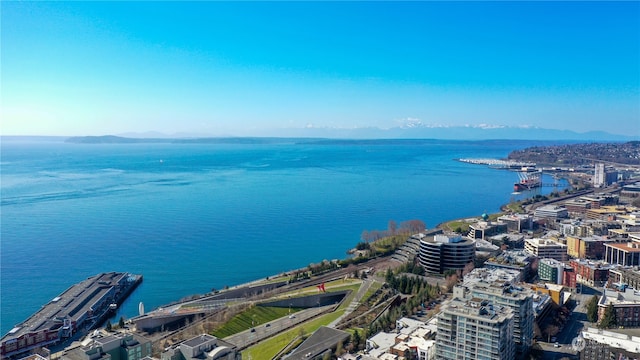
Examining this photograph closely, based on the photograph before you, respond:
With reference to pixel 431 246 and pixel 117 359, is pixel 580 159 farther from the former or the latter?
pixel 117 359

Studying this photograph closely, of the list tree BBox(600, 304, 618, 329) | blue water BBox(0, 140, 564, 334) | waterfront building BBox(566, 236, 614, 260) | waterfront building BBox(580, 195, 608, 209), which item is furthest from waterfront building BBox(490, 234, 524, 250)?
waterfront building BBox(580, 195, 608, 209)

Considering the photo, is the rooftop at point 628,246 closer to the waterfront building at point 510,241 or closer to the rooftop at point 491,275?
the waterfront building at point 510,241

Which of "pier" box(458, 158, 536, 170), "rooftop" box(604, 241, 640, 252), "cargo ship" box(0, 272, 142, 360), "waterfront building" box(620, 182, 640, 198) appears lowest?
"cargo ship" box(0, 272, 142, 360)

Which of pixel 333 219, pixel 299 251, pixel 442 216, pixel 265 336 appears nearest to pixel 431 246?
pixel 299 251

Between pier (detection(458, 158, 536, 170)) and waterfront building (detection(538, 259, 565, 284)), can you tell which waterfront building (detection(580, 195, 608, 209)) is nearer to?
waterfront building (detection(538, 259, 565, 284))

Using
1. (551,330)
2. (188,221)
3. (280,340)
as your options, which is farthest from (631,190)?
(280,340)

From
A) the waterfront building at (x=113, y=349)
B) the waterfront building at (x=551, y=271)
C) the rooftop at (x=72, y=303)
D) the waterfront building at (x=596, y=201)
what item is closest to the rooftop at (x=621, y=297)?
the waterfront building at (x=551, y=271)

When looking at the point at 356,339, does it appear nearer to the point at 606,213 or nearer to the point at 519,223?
the point at 519,223
